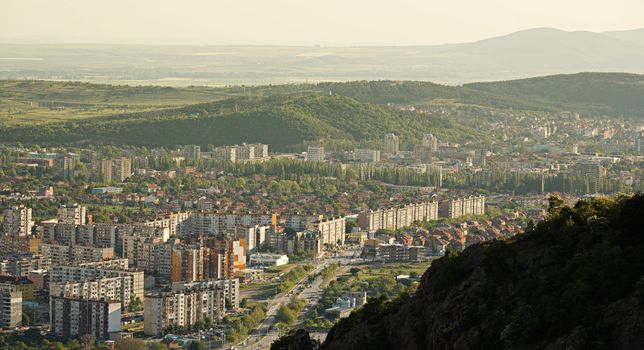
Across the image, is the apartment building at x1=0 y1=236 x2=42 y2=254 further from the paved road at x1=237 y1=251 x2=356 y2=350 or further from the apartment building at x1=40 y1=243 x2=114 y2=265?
the paved road at x1=237 y1=251 x2=356 y2=350

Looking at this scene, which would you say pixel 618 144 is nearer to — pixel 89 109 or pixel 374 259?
pixel 89 109

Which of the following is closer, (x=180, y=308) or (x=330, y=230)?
(x=180, y=308)

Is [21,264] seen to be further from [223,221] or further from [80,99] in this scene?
[80,99]

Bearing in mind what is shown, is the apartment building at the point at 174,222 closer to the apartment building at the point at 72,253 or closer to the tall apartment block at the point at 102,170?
the apartment building at the point at 72,253

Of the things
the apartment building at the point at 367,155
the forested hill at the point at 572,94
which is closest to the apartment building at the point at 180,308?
the apartment building at the point at 367,155

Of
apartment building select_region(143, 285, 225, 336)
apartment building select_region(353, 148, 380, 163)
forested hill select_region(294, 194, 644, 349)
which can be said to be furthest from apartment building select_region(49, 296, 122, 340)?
apartment building select_region(353, 148, 380, 163)

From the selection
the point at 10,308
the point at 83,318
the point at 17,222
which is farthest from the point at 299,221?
the point at 83,318

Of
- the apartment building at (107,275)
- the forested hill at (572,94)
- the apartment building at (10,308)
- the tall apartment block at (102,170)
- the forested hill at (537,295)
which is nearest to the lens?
the forested hill at (537,295)
